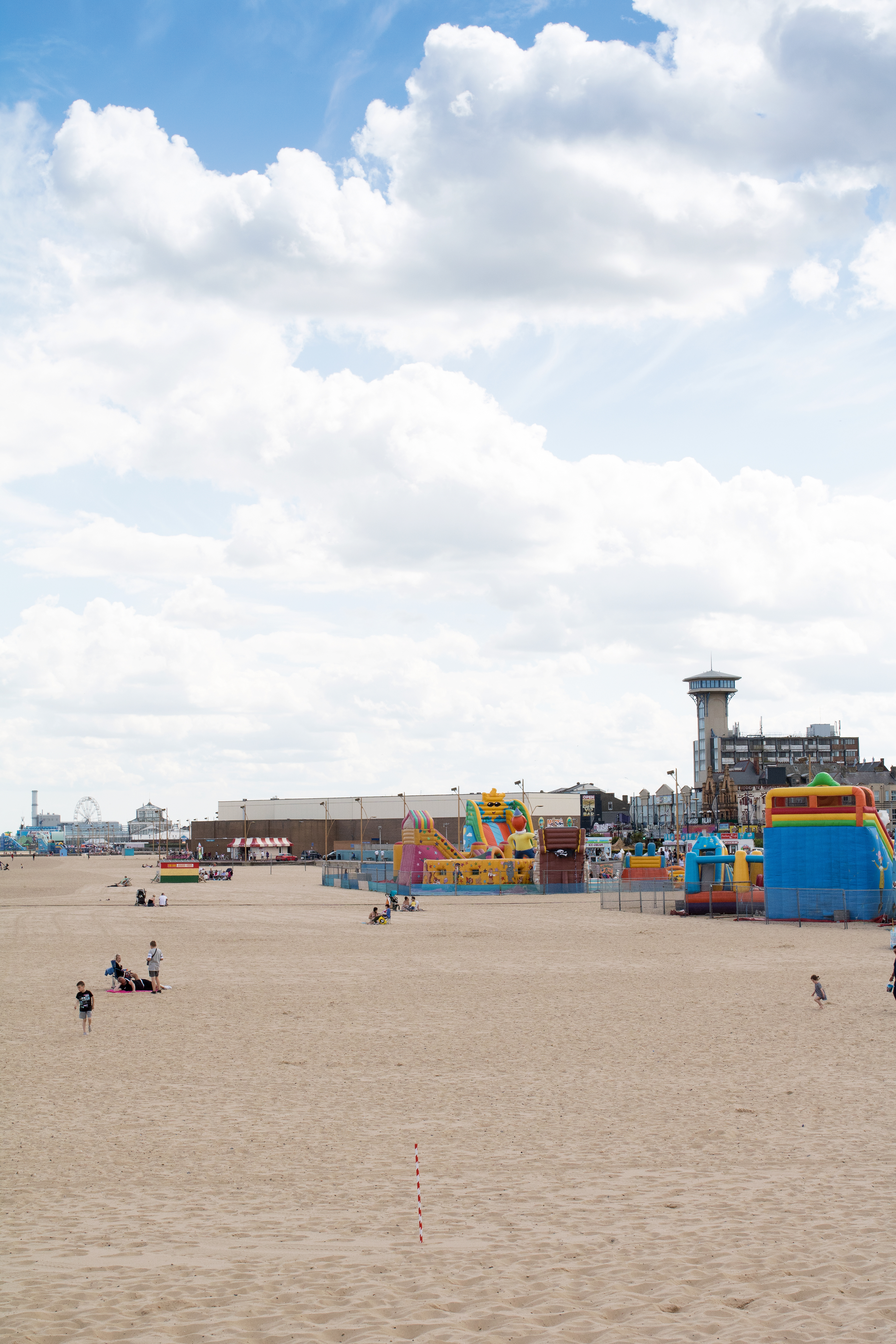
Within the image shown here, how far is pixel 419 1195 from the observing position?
10742 mm

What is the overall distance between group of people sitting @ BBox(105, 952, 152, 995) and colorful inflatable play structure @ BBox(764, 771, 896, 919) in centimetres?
2498

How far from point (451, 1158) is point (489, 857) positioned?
52264 mm

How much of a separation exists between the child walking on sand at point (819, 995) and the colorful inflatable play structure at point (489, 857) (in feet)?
126

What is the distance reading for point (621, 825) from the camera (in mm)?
185250

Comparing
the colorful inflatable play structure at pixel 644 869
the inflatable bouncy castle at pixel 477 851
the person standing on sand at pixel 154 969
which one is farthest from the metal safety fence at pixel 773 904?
the person standing on sand at pixel 154 969

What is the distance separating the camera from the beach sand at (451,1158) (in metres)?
8.15

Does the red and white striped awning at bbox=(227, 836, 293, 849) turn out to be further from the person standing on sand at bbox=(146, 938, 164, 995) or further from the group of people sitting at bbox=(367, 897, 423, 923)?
the person standing on sand at bbox=(146, 938, 164, 995)

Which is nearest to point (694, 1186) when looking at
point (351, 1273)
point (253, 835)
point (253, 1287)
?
point (351, 1273)

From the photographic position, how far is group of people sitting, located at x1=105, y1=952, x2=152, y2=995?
24422mm

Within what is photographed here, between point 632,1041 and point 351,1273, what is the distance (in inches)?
418


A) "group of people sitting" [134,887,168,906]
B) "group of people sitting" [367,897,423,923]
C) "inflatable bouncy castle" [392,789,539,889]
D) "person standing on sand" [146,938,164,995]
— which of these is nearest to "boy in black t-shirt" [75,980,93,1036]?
"person standing on sand" [146,938,164,995]

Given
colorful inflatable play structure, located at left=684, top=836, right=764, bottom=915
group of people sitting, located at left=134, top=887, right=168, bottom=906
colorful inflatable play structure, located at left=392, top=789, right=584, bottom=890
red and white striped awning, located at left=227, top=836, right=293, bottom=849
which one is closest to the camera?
colorful inflatable play structure, located at left=684, top=836, right=764, bottom=915

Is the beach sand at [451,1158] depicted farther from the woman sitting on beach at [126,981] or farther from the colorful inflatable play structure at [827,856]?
the colorful inflatable play structure at [827,856]

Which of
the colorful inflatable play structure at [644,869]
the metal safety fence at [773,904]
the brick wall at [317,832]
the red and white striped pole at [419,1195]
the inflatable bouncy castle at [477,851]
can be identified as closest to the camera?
the red and white striped pole at [419,1195]
